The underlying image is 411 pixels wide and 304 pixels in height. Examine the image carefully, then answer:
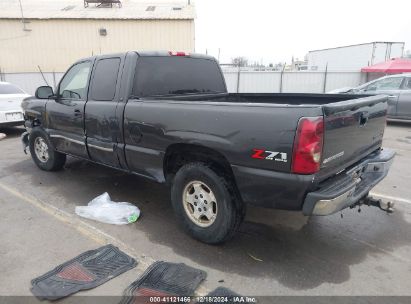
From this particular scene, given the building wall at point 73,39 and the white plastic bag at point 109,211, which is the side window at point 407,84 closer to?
the white plastic bag at point 109,211

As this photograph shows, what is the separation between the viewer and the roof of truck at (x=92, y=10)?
922 inches

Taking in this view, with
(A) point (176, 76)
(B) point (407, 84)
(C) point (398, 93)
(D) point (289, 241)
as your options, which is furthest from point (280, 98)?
(B) point (407, 84)

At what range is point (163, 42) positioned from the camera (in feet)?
77.5

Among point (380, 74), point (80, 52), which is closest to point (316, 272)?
point (380, 74)

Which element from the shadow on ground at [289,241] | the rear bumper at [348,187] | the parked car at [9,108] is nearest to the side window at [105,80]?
the shadow on ground at [289,241]

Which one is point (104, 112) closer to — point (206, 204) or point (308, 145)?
point (206, 204)

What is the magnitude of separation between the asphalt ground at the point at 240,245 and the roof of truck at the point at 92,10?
21204 millimetres

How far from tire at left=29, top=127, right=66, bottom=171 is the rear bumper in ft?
14.6

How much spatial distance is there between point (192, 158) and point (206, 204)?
0.50m

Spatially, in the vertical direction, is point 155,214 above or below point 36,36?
below

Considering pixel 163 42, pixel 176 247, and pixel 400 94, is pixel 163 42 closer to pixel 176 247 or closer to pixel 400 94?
pixel 400 94

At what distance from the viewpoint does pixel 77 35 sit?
23719 millimetres

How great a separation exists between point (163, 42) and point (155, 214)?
2119 centimetres

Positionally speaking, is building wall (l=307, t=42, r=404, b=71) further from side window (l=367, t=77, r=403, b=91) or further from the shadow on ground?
the shadow on ground
